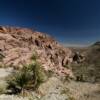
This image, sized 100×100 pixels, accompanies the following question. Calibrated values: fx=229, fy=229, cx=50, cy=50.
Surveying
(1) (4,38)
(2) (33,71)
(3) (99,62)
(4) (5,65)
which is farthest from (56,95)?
(3) (99,62)

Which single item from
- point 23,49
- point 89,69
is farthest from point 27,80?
point 89,69

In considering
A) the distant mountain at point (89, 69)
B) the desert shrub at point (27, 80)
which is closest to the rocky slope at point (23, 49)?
the distant mountain at point (89, 69)

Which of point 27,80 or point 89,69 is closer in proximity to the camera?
point 27,80

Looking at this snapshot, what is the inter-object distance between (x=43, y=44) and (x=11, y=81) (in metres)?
19.5

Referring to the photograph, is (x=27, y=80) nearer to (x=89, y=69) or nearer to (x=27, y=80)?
(x=27, y=80)

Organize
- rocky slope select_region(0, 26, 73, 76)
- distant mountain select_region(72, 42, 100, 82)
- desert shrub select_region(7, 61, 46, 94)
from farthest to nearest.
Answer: distant mountain select_region(72, 42, 100, 82)
rocky slope select_region(0, 26, 73, 76)
desert shrub select_region(7, 61, 46, 94)

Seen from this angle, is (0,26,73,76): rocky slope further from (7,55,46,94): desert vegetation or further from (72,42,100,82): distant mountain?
(7,55,46,94): desert vegetation

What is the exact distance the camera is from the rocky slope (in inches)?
1110

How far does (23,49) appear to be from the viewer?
1203 inches

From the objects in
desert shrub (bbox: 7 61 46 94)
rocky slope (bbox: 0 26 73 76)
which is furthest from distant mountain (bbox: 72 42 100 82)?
Answer: desert shrub (bbox: 7 61 46 94)

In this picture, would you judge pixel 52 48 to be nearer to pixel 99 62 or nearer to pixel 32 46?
pixel 32 46

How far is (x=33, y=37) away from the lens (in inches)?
1368

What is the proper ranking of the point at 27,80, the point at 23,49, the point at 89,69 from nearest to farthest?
the point at 27,80 → the point at 23,49 → the point at 89,69

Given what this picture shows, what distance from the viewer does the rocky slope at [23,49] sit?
28.2 m
